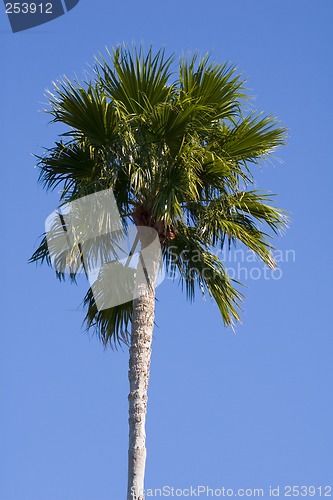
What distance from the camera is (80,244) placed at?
32.4 ft

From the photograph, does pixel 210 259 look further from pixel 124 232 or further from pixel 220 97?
pixel 220 97

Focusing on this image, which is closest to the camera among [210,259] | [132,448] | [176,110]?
[132,448]

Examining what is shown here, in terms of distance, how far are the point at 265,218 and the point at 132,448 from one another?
3.09 meters

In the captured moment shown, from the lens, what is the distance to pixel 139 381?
8.97 metres

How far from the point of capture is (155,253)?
380 inches

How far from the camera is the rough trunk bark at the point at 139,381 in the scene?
27.9 feet

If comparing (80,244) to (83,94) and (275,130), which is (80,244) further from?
(275,130)

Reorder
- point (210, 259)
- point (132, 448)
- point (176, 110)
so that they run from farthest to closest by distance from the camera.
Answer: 1. point (210, 259)
2. point (176, 110)
3. point (132, 448)

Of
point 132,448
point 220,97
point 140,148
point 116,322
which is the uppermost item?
point 220,97

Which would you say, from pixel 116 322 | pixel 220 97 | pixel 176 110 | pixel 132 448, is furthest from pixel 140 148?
pixel 132 448

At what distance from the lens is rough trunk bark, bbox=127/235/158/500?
334 inches

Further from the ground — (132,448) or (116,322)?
(116,322)

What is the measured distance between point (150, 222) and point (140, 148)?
30.6 inches

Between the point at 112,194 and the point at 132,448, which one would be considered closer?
the point at 132,448
